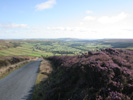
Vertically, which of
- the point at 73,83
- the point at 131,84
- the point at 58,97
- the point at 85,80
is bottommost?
the point at 58,97

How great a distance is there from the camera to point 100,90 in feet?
24.2

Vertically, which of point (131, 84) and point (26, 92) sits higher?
point (131, 84)

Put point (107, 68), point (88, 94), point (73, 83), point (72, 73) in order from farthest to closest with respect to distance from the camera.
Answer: point (72, 73), point (73, 83), point (107, 68), point (88, 94)

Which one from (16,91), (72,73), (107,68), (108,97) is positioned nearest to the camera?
(108,97)

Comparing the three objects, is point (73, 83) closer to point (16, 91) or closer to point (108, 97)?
point (108, 97)

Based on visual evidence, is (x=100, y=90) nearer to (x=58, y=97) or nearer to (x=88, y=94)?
→ (x=88, y=94)

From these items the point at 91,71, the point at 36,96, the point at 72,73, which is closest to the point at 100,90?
the point at 91,71

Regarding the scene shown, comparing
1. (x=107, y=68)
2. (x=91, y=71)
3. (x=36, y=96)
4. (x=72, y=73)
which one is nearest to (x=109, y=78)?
(x=107, y=68)

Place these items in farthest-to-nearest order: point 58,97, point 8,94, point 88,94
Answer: point 8,94 → point 58,97 → point 88,94

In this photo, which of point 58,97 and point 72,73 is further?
point 72,73

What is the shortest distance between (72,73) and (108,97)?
5.95 metres

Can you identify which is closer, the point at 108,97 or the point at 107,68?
the point at 108,97

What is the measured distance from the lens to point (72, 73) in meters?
12.1

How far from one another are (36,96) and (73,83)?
5.38m
